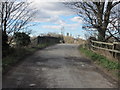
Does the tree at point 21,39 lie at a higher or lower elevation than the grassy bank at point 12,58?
higher

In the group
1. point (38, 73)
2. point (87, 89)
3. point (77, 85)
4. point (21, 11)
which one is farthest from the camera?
point (21, 11)

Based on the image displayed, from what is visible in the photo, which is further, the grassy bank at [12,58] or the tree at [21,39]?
the tree at [21,39]

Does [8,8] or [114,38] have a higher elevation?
[8,8]

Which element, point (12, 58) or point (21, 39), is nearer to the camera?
point (12, 58)

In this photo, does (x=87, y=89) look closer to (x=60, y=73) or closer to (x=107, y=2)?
(x=60, y=73)

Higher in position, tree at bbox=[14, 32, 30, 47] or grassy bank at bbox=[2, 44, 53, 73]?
tree at bbox=[14, 32, 30, 47]

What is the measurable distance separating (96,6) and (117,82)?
440 inches

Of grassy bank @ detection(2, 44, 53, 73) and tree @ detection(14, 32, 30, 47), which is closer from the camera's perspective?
grassy bank @ detection(2, 44, 53, 73)

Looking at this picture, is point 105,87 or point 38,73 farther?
point 38,73

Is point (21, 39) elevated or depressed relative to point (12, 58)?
elevated

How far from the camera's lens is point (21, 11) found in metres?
18.1

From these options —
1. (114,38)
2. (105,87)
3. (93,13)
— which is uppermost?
(93,13)

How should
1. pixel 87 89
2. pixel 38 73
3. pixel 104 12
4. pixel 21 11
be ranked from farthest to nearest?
pixel 21 11, pixel 104 12, pixel 38 73, pixel 87 89

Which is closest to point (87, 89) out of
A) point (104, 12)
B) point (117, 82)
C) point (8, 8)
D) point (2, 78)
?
point (117, 82)
